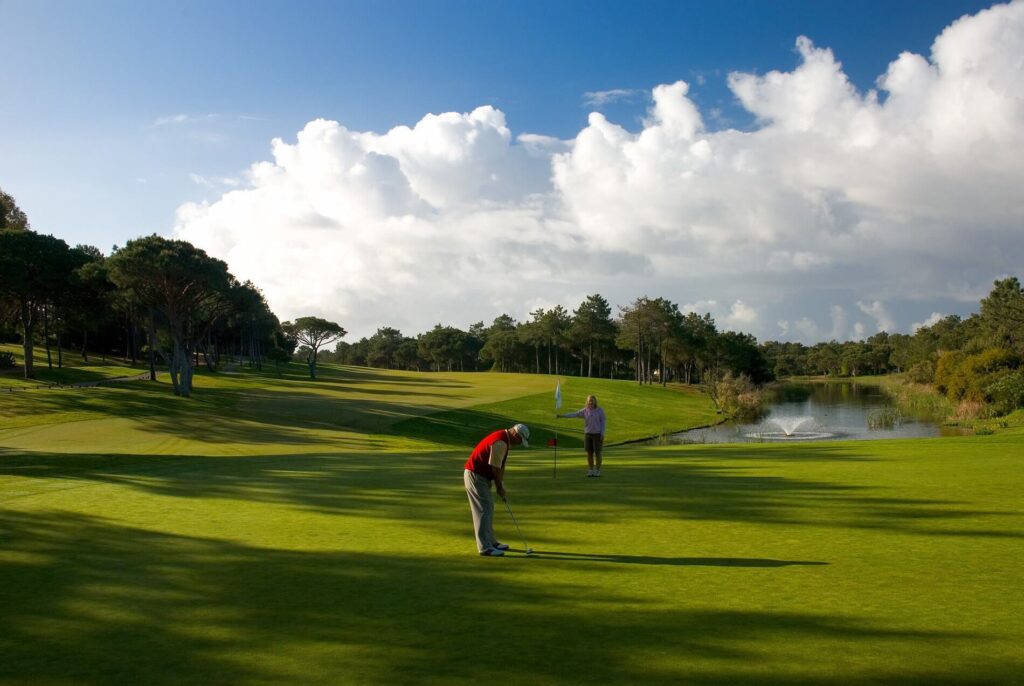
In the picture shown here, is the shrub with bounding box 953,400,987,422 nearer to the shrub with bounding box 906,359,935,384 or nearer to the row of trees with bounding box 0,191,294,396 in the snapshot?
the shrub with bounding box 906,359,935,384

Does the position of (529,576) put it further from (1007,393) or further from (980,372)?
(980,372)

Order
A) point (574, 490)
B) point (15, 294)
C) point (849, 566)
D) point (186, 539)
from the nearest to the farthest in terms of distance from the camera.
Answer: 1. point (849, 566)
2. point (186, 539)
3. point (574, 490)
4. point (15, 294)

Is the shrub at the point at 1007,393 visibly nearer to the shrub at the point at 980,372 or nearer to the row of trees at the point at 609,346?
the shrub at the point at 980,372

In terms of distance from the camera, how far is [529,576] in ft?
32.0

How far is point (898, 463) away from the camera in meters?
21.2

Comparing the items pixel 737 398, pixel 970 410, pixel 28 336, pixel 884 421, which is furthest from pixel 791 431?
pixel 28 336

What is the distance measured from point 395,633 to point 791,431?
207 feet

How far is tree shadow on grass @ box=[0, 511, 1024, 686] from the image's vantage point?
6.35 metres

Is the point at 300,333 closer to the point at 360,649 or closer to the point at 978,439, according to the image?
the point at 978,439

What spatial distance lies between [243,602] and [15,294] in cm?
6733

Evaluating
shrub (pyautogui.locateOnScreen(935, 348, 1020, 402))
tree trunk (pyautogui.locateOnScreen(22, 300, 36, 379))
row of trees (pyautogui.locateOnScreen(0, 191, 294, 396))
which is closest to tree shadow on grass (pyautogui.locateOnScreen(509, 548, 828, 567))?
row of trees (pyautogui.locateOnScreen(0, 191, 294, 396))

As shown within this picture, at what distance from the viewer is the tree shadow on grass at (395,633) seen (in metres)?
6.35

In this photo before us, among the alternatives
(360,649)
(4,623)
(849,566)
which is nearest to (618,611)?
(360,649)

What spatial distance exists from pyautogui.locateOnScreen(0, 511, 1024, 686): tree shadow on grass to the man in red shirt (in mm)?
520
